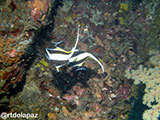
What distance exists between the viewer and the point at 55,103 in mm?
2709

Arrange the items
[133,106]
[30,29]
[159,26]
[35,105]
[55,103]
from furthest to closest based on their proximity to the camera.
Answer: [159,26] < [133,106] < [55,103] < [35,105] < [30,29]

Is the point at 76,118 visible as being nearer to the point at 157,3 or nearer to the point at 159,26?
the point at 159,26

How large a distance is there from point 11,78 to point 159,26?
253 inches

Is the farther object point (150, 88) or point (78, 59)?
point (150, 88)

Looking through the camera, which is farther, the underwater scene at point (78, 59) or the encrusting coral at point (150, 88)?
the encrusting coral at point (150, 88)

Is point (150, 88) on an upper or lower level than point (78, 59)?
lower

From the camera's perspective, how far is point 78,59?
2.17m

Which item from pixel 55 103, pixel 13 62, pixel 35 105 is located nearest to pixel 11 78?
pixel 13 62

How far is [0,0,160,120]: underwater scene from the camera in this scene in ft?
6.34

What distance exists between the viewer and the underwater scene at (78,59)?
76.0 inches

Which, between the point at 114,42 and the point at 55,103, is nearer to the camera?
the point at 55,103

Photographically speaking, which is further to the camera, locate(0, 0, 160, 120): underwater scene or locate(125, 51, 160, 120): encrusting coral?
locate(125, 51, 160, 120): encrusting coral

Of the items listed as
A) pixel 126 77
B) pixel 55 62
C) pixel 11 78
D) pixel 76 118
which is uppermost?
pixel 55 62

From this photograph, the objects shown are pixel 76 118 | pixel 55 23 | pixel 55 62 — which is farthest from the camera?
pixel 55 23
